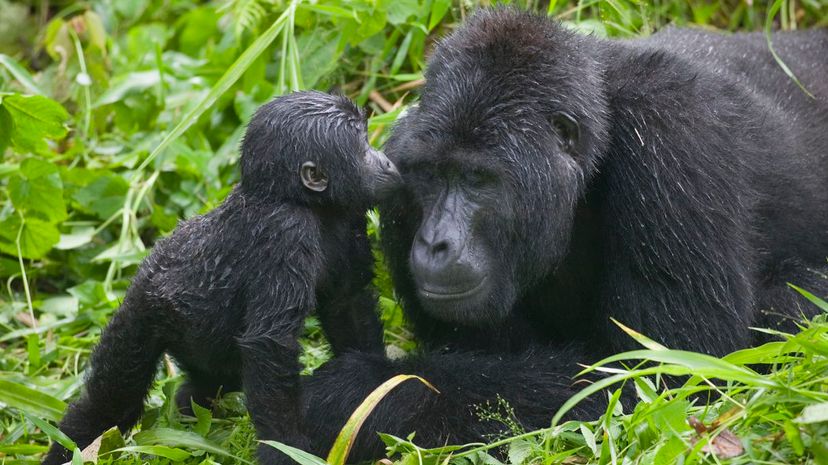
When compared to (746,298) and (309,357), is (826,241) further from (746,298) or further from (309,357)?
(309,357)

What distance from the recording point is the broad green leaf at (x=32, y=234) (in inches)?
245

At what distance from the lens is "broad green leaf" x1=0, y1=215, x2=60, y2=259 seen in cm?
623

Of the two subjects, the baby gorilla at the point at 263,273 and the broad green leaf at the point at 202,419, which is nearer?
the baby gorilla at the point at 263,273

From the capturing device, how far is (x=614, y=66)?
4828mm

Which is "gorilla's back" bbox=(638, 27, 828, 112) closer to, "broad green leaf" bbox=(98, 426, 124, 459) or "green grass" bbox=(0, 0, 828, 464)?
"green grass" bbox=(0, 0, 828, 464)

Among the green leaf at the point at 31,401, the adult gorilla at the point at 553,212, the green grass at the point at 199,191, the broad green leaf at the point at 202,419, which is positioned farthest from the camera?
the green leaf at the point at 31,401

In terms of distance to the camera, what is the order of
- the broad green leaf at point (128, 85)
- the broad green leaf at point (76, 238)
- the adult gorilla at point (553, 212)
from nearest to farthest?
the adult gorilla at point (553, 212)
the broad green leaf at point (76, 238)
the broad green leaf at point (128, 85)

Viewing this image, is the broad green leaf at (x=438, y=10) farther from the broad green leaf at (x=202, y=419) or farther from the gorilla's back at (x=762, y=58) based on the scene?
the broad green leaf at (x=202, y=419)

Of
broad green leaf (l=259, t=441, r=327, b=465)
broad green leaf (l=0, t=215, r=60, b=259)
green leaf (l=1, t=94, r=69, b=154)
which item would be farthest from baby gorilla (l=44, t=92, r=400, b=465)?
broad green leaf (l=0, t=215, r=60, b=259)

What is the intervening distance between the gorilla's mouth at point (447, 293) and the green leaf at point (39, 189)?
2685 mm

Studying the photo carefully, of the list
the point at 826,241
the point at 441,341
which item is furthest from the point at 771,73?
the point at 441,341

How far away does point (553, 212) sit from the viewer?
4.50 metres

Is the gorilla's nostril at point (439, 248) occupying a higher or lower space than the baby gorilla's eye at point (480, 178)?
lower

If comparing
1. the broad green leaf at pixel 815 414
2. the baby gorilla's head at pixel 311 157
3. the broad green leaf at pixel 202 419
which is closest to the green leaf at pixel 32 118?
the baby gorilla's head at pixel 311 157
